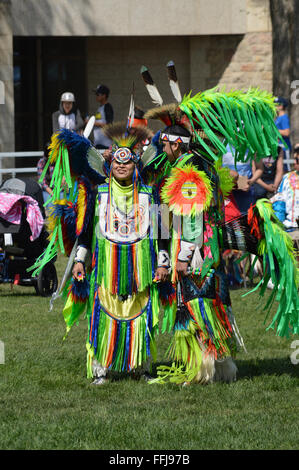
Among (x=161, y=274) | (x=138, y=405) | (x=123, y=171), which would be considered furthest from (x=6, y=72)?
(x=138, y=405)

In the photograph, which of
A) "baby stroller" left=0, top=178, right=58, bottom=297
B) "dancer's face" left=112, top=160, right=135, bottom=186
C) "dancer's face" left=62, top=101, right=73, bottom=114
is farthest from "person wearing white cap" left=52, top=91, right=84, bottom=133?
"dancer's face" left=112, top=160, right=135, bottom=186

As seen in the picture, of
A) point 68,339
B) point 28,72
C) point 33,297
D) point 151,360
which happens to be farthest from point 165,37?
point 151,360

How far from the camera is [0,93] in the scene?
57.0 ft

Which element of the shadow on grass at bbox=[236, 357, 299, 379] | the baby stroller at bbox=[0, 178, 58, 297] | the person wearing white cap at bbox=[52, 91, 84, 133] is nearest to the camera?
the shadow on grass at bbox=[236, 357, 299, 379]

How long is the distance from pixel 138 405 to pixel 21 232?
192 inches

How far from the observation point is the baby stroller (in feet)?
34.9

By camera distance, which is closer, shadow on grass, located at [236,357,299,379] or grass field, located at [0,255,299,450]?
grass field, located at [0,255,299,450]

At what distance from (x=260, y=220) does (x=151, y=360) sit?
4.33 ft

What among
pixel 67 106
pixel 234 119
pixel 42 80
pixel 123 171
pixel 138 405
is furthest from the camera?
pixel 42 80

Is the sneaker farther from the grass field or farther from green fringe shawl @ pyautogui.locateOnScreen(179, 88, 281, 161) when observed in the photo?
green fringe shawl @ pyautogui.locateOnScreen(179, 88, 281, 161)

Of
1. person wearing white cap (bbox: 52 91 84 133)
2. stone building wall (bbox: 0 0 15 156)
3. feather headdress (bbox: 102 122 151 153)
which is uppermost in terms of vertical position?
stone building wall (bbox: 0 0 15 156)

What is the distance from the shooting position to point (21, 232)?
1078cm

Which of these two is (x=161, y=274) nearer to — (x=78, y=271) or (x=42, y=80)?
(x=78, y=271)

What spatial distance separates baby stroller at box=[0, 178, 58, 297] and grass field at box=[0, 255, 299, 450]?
2203mm
